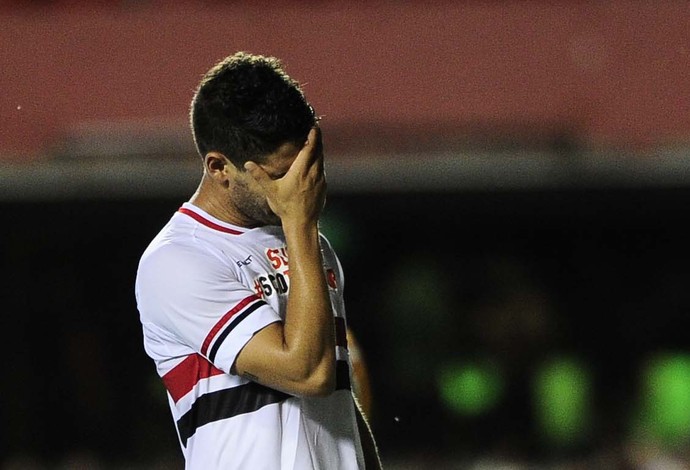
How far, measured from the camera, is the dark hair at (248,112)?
2471 mm

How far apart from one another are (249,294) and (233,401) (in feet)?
0.70

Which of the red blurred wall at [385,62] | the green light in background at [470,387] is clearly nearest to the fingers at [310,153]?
the red blurred wall at [385,62]

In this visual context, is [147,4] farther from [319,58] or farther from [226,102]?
[226,102]

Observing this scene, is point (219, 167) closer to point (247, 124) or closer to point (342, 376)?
point (247, 124)

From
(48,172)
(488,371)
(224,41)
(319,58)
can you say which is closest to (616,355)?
(488,371)

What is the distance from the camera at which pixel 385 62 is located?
875 cm

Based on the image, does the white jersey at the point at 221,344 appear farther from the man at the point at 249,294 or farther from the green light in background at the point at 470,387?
the green light in background at the point at 470,387

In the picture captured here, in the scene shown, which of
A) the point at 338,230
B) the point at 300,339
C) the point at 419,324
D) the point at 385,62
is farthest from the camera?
the point at 419,324

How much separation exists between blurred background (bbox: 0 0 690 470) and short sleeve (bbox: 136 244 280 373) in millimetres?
5708

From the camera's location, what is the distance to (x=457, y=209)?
26.7 ft

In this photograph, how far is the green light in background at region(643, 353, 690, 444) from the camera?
27.9 ft

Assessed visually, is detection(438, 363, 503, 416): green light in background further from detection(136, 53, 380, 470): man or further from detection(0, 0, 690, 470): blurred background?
detection(136, 53, 380, 470): man

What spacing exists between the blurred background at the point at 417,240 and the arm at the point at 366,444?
5.39 m

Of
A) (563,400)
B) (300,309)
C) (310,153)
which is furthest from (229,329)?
(563,400)
